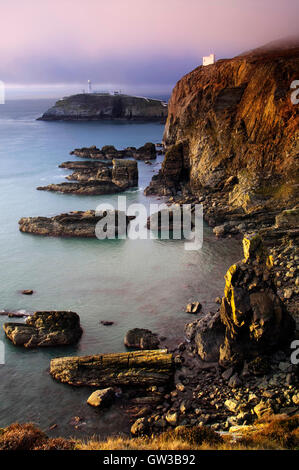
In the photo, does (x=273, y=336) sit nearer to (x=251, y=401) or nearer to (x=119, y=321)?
(x=251, y=401)

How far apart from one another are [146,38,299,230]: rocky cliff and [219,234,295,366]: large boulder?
2065 centimetres

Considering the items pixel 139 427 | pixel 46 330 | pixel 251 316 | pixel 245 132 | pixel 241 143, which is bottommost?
pixel 139 427

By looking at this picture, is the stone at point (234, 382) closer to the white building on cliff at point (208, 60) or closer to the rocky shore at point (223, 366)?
the rocky shore at point (223, 366)

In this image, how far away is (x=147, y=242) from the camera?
4328 cm

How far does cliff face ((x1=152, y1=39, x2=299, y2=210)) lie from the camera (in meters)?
46.2

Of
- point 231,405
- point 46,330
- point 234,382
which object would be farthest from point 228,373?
point 46,330

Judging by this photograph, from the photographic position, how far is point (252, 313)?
21.7 metres

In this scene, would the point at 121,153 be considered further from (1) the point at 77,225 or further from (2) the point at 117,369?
(2) the point at 117,369

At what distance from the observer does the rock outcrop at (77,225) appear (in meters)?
45.3

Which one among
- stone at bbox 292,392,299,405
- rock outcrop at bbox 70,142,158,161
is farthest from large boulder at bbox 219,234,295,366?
rock outcrop at bbox 70,142,158,161

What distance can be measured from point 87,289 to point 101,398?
13.9 m
